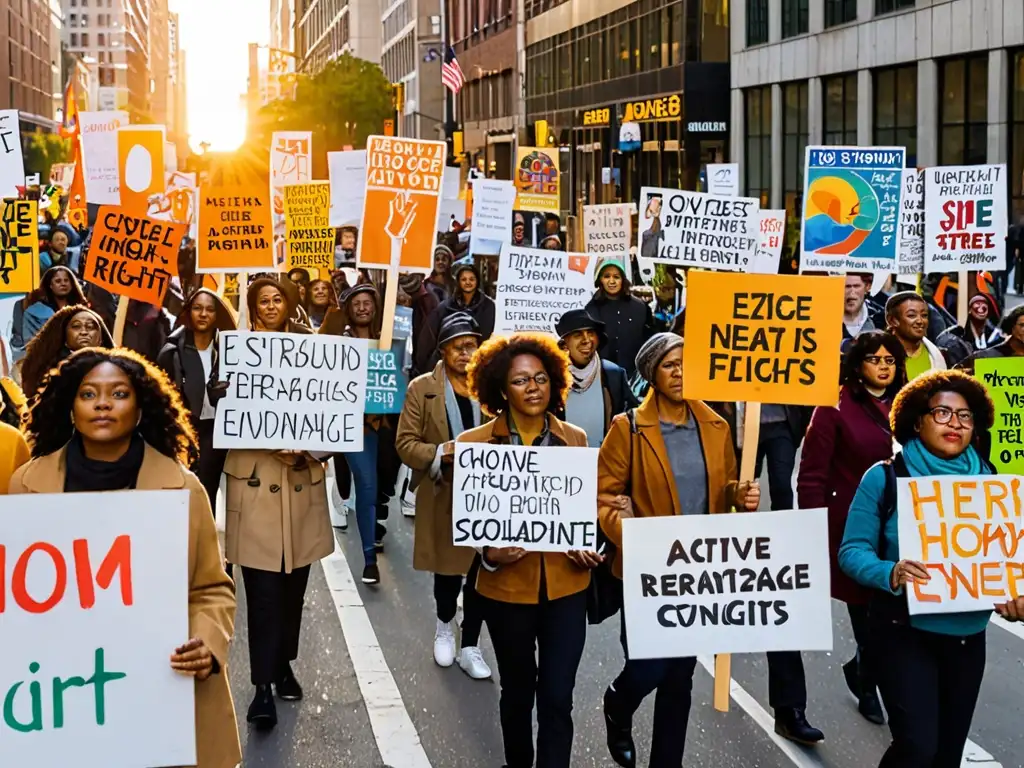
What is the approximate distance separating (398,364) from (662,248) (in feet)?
7.38

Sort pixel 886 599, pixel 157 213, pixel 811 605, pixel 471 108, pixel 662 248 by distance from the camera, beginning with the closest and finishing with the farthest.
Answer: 1. pixel 886 599
2. pixel 811 605
3. pixel 662 248
4. pixel 157 213
5. pixel 471 108

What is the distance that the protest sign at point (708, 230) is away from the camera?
1230cm

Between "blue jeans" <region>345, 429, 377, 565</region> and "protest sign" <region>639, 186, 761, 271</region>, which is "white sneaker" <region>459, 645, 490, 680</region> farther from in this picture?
"protest sign" <region>639, 186, 761, 271</region>

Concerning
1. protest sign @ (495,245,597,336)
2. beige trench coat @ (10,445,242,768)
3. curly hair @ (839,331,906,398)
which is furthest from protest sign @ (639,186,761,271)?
beige trench coat @ (10,445,242,768)

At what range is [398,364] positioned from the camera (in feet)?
38.1

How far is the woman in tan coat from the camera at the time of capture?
7391mm

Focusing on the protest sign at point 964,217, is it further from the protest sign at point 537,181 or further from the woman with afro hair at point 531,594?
the protest sign at point 537,181

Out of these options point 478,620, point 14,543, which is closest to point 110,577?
point 14,543

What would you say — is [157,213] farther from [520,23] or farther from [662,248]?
[520,23]

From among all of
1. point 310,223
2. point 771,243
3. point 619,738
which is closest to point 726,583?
point 619,738

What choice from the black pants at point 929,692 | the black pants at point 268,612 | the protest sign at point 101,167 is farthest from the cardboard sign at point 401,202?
the black pants at point 929,692

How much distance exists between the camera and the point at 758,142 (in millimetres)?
41406

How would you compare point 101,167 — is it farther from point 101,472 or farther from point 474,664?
point 101,472

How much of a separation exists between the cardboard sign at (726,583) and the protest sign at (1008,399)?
2.36 m
